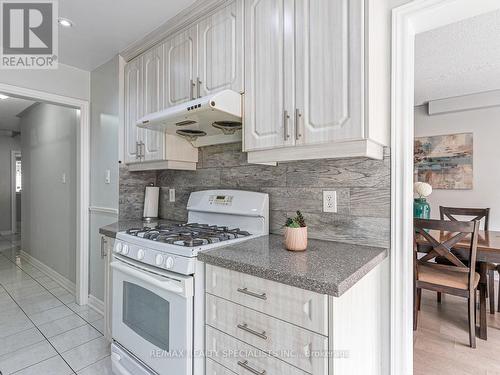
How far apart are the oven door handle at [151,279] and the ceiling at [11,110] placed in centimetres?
301

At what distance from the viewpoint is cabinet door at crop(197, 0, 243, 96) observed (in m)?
1.54

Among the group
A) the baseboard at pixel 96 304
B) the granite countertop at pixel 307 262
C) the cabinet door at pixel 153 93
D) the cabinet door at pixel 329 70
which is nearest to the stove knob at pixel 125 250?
the granite countertop at pixel 307 262

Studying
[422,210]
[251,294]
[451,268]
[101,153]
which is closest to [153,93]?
[101,153]

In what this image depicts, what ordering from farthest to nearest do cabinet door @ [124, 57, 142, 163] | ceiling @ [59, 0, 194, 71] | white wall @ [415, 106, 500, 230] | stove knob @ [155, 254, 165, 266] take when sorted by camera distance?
white wall @ [415, 106, 500, 230] → cabinet door @ [124, 57, 142, 163] → ceiling @ [59, 0, 194, 71] → stove knob @ [155, 254, 165, 266]

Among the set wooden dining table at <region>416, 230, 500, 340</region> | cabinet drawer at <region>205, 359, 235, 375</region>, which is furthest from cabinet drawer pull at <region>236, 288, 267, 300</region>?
wooden dining table at <region>416, 230, 500, 340</region>

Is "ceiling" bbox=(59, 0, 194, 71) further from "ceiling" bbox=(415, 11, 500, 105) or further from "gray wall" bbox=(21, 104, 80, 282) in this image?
"ceiling" bbox=(415, 11, 500, 105)

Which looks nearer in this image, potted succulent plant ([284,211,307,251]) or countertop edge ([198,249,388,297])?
countertop edge ([198,249,388,297])

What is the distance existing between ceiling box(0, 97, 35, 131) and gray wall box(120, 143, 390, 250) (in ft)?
9.45

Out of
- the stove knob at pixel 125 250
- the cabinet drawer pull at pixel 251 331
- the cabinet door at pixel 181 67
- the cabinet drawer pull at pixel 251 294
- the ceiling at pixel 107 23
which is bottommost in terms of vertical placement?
the cabinet drawer pull at pixel 251 331

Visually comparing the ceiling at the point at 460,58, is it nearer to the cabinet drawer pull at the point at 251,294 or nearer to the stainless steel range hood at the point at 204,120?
the stainless steel range hood at the point at 204,120

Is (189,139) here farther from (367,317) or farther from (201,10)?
(367,317)

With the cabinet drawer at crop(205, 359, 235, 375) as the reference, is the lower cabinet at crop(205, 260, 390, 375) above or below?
above

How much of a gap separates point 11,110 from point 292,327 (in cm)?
544

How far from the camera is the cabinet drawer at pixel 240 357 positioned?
102 centimetres
